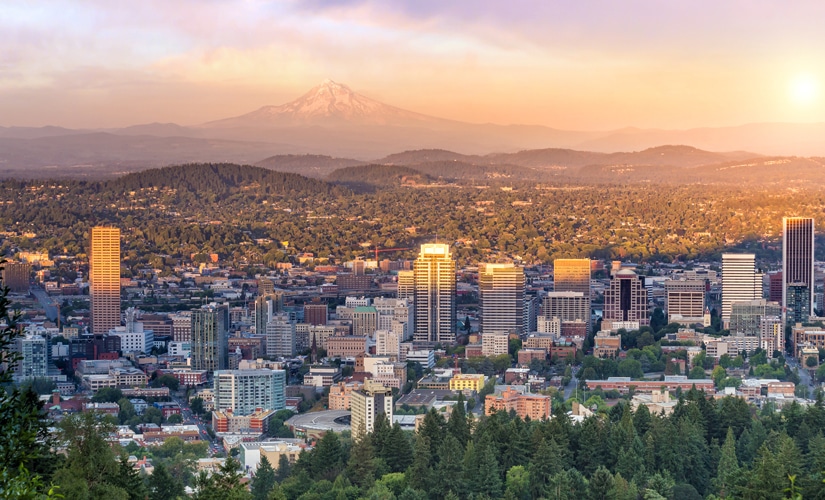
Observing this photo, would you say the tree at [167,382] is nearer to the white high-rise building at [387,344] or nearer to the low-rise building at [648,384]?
the white high-rise building at [387,344]

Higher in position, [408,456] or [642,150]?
[642,150]

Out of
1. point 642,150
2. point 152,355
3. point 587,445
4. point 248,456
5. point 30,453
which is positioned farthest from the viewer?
point 642,150

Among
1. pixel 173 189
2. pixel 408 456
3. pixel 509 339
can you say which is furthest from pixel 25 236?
pixel 408 456

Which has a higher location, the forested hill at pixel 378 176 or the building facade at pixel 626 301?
the forested hill at pixel 378 176

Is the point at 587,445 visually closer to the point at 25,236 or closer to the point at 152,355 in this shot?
the point at 152,355

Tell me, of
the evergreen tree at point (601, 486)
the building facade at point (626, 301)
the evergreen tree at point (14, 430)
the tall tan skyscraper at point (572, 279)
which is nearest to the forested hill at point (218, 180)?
the tall tan skyscraper at point (572, 279)

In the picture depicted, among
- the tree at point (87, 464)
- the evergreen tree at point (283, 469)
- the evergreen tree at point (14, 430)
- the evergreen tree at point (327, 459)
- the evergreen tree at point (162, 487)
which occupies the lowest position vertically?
the evergreen tree at point (283, 469)

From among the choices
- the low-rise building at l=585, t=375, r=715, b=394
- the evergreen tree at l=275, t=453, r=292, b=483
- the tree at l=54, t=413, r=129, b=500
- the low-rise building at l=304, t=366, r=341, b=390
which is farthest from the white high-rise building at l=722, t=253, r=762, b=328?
the tree at l=54, t=413, r=129, b=500
